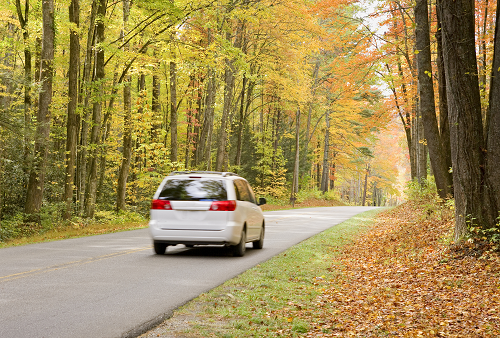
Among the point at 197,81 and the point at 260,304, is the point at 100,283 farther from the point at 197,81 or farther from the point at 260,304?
the point at 197,81

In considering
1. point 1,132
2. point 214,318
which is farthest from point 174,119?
point 214,318

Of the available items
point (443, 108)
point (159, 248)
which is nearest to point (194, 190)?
point (159, 248)

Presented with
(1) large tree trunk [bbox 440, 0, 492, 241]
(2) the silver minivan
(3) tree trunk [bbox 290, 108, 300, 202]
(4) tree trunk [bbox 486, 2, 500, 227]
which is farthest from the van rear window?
(3) tree trunk [bbox 290, 108, 300, 202]

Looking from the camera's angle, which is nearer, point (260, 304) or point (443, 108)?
point (260, 304)

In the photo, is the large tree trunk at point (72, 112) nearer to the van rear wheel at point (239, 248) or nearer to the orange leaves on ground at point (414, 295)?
the van rear wheel at point (239, 248)

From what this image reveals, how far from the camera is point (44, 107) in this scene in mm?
18266

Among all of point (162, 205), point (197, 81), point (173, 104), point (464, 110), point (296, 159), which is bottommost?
point (162, 205)

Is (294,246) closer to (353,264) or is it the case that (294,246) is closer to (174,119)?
(353,264)

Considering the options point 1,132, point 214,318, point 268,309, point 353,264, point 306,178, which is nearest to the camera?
point 214,318

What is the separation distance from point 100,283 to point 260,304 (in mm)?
2796

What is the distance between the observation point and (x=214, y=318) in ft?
19.0

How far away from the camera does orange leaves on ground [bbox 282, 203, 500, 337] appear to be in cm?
559

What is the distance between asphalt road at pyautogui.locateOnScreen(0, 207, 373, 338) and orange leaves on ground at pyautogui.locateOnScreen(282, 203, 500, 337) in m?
2.17

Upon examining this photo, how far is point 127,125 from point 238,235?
15.8m
